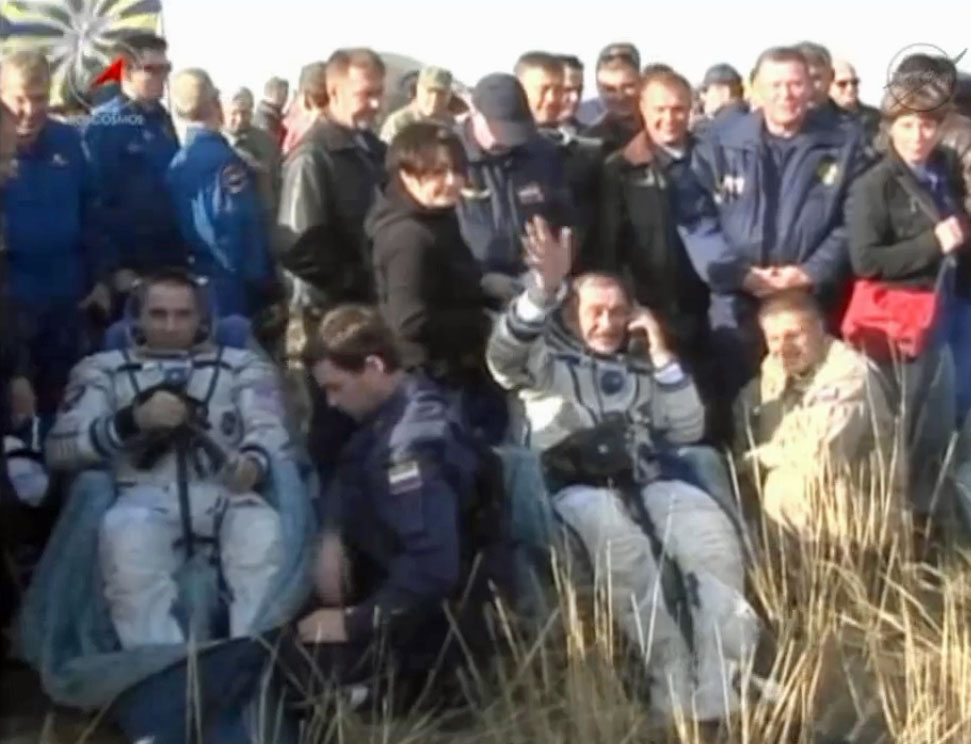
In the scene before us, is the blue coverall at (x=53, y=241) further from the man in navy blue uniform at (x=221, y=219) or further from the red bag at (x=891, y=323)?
the red bag at (x=891, y=323)

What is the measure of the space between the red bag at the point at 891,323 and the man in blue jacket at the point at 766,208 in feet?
0.34

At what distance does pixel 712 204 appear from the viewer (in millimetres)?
5812

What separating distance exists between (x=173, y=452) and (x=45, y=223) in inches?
43.8

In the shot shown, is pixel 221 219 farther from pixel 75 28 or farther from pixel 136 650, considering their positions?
pixel 136 650

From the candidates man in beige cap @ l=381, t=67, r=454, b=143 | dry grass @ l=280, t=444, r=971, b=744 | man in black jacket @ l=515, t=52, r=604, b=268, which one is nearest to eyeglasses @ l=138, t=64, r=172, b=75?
man in beige cap @ l=381, t=67, r=454, b=143

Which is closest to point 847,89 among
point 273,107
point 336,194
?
point 336,194

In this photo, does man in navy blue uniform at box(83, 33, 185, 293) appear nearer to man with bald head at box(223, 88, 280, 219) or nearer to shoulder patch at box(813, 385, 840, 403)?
man with bald head at box(223, 88, 280, 219)

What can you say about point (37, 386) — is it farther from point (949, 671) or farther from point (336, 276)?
point (949, 671)

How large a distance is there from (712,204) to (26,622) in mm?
2304

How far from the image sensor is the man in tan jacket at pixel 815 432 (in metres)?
5.34

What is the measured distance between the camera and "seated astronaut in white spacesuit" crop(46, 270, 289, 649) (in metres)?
4.54

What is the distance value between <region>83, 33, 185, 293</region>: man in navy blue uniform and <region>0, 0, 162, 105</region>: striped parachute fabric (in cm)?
16

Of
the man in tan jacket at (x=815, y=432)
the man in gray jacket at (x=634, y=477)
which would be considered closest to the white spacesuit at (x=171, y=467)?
the man in gray jacket at (x=634, y=477)

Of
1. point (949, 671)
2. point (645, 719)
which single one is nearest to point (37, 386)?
point (645, 719)
